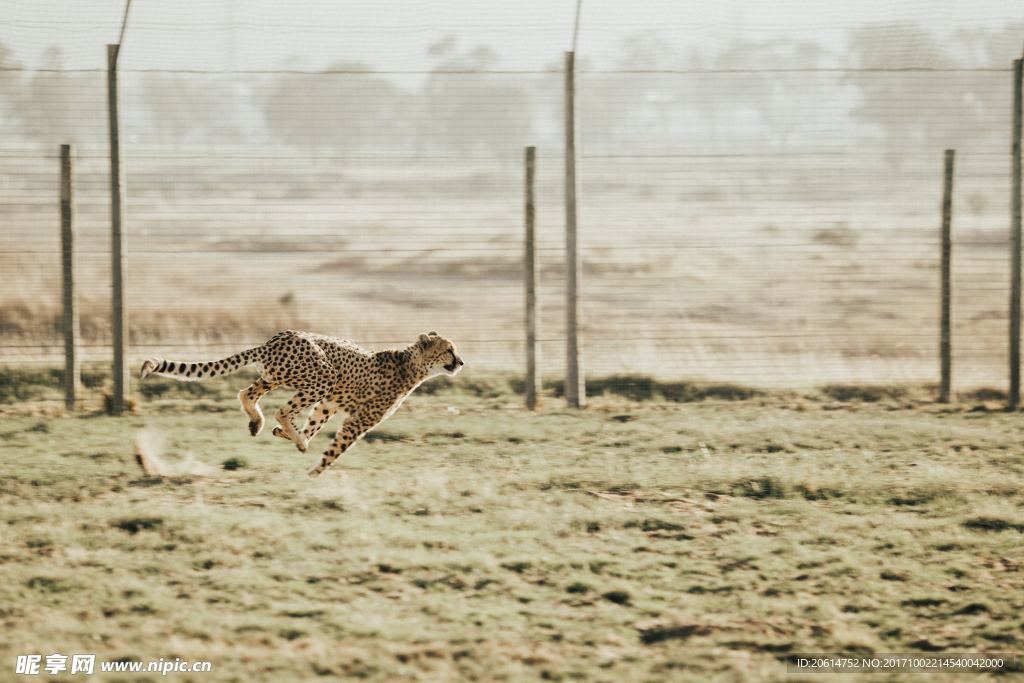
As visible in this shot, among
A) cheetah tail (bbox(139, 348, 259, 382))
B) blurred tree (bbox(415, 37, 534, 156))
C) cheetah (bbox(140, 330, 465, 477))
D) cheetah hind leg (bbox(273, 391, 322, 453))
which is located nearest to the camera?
cheetah tail (bbox(139, 348, 259, 382))

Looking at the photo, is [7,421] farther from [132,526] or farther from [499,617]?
[499,617]

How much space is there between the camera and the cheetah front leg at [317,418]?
546 centimetres

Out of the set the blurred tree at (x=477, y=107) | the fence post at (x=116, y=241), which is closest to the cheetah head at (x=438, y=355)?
the fence post at (x=116, y=241)

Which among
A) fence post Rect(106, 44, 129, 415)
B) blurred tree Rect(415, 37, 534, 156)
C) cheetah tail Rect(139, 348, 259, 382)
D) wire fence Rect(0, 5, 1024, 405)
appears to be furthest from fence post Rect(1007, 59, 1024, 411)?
blurred tree Rect(415, 37, 534, 156)

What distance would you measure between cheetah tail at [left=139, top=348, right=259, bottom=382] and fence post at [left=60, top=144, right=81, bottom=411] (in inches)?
98.1

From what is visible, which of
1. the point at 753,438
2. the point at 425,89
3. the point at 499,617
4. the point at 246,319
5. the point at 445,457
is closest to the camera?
the point at 499,617

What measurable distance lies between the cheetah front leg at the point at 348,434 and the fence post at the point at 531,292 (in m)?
2.18

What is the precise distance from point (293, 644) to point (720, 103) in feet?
99.9

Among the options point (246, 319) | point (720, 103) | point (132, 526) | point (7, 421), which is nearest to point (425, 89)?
point (720, 103)

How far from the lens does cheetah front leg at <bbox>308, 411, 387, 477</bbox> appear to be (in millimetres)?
5418

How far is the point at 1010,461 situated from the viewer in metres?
6.13

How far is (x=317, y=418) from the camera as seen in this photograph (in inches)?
220

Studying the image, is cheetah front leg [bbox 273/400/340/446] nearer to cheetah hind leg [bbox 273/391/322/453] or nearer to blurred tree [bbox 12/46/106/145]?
cheetah hind leg [bbox 273/391/322/453]

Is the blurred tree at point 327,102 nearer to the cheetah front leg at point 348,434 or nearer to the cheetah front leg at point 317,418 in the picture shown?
the cheetah front leg at point 317,418
